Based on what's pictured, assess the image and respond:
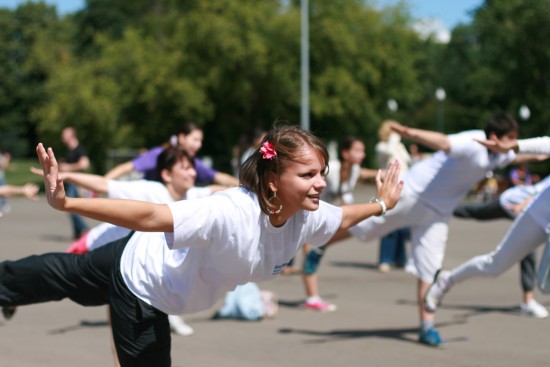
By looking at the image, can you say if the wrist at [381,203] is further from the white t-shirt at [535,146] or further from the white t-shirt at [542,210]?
the white t-shirt at [542,210]

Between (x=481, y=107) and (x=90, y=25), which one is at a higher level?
(x=90, y=25)

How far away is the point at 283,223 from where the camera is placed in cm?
397

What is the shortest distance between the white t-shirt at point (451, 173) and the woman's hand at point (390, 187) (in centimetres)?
184

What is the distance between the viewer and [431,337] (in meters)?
6.73

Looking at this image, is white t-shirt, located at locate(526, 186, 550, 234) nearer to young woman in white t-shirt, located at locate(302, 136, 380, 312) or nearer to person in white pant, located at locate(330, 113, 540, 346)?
person in white pant, located at locate(330, 113, 540, 346)

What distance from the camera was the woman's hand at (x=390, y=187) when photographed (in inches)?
184

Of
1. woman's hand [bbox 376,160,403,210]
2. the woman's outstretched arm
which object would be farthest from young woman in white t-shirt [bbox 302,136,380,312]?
the woman's outstretched arm

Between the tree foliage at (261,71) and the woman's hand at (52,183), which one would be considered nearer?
the woman's hand at (52,183)

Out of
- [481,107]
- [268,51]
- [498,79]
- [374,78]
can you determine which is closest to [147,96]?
[268,51]

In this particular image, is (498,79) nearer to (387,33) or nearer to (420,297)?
(387,33)

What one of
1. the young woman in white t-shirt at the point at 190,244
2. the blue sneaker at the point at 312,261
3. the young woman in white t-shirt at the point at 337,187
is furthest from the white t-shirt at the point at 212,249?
the blue sneaker at the point at 312,261

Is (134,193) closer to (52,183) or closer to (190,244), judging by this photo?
(190,244)

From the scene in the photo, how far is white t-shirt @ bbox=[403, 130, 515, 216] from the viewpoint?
6.60m

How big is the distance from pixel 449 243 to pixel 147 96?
2561 cm
